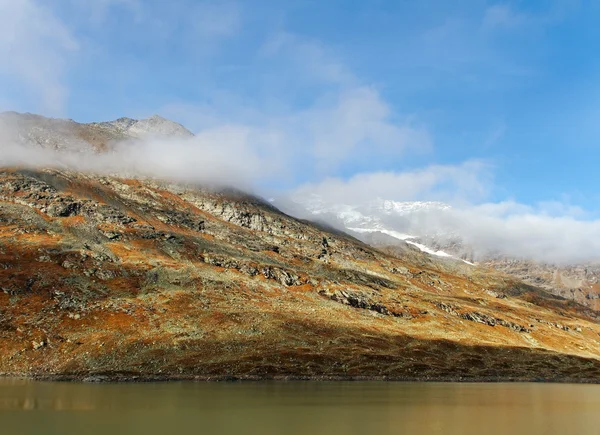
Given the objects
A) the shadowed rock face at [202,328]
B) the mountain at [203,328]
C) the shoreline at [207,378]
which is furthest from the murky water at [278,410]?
the mountain at [203,328]

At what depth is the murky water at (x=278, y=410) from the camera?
4447 centimetres

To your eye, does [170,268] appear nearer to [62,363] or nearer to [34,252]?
[34,252]

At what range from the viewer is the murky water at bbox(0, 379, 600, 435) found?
44.5 meters

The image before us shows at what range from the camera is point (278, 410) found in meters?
55.7

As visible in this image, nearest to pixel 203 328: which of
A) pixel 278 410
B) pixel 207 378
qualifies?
pixel 207 378

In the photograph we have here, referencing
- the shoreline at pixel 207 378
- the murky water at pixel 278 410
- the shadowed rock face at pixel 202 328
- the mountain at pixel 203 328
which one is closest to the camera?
the murky water at pixel 278 410

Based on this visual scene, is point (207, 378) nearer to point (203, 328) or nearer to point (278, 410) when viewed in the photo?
point (203, 328)

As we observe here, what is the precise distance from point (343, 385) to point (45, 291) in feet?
310

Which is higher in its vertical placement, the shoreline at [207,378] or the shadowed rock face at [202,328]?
the shadowed rock face at [202,328]

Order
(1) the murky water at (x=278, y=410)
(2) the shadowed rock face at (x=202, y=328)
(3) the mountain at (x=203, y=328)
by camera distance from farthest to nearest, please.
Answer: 1. (2) the shadowed rock face at (x=202, y=328)
2. (3) the mountain at (x=203, y=328)
3. (1) the murky water at (x=278, y=410)

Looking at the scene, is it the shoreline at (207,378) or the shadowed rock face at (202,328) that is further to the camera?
the shadowed rock face at (202,328)

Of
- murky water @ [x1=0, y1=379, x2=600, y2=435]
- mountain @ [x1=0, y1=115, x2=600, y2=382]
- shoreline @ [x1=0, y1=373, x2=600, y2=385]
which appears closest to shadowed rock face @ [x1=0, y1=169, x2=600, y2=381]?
mountain @ [x1=0, y1=115, x2=600, y2=382]

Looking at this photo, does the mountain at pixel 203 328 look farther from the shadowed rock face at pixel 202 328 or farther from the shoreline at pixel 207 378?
the shoreline at pixel 207 378

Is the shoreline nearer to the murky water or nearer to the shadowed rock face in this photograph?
the shadowed rock face
